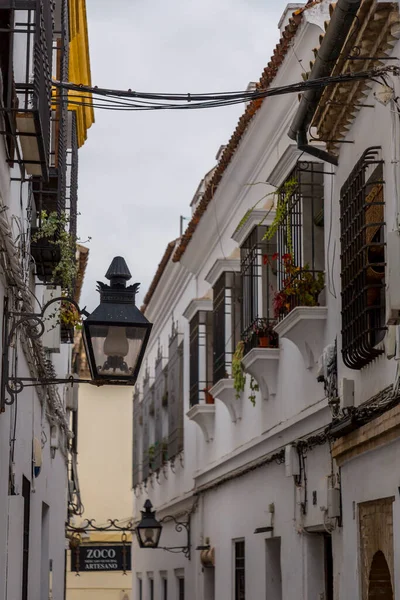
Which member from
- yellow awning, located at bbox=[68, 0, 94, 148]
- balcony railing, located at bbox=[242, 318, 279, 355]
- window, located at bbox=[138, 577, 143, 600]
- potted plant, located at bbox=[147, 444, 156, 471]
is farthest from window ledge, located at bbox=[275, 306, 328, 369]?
window, located at bbox=[138, 577, 143, 600]

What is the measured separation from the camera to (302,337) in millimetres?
10508

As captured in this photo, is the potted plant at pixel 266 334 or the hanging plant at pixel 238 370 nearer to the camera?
the potted plant at pixel 266 334

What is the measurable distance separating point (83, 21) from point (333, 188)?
655 centimetres

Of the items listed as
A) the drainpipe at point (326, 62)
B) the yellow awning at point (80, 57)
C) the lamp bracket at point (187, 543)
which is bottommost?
the lamp bracket at point (187, 543)

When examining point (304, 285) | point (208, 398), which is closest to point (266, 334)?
point (304, 285)

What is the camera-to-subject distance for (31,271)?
10.5m

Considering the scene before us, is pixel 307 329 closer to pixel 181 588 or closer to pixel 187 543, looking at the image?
pixel 187 543

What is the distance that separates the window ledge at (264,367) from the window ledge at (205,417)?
147 inches

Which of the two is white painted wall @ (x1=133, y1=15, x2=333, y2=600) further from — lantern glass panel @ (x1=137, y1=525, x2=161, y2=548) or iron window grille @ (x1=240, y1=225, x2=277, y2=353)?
lantern glass panel @ (x1=137, y1=525, x2=161, y2=548)

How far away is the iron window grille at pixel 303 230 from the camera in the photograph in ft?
33.8

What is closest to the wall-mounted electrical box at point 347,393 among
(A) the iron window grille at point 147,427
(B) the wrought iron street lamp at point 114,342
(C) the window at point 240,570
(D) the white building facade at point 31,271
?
(D) the white building facade at point 31,271

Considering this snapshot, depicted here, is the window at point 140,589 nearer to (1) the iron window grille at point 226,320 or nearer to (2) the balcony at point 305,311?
(1) the iron window grille at point 226,320

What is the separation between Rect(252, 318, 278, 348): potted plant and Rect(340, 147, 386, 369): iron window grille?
10.7ft

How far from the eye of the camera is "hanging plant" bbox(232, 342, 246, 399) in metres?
13.2
